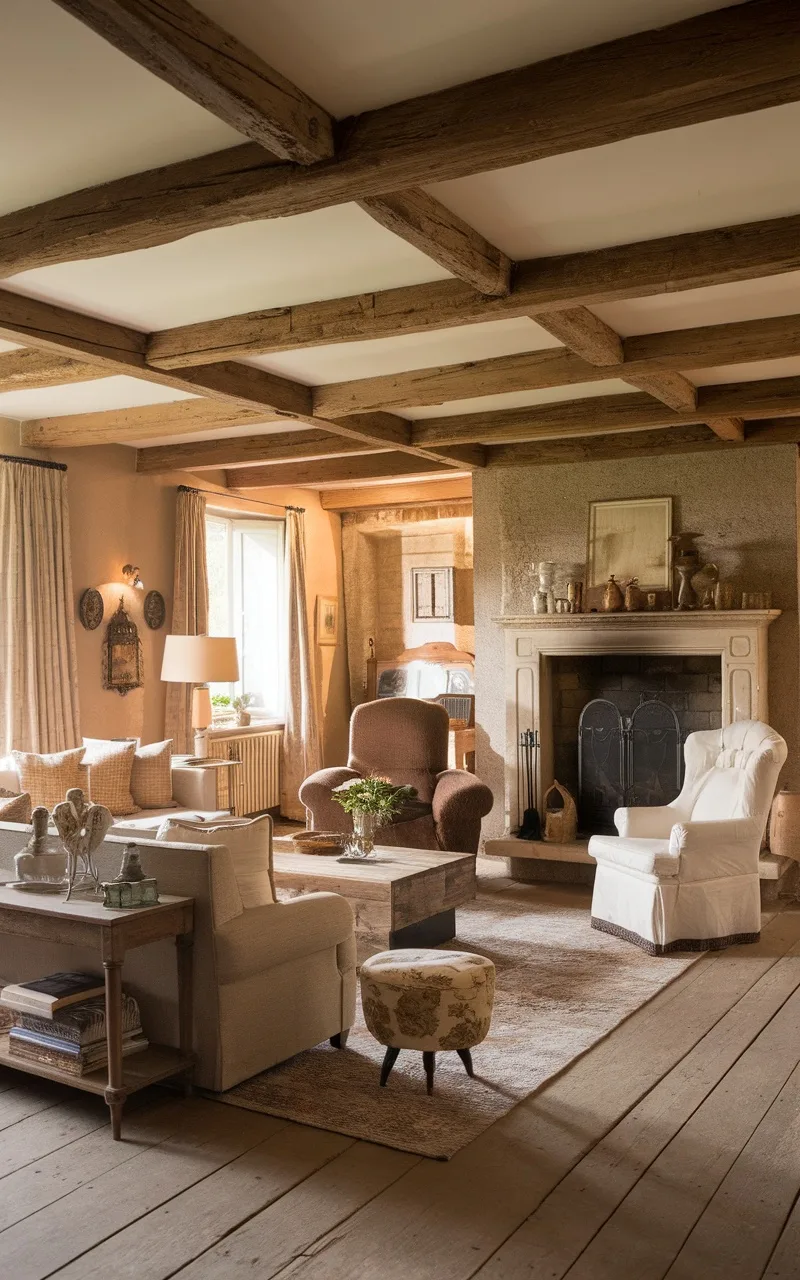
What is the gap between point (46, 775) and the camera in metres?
6.07

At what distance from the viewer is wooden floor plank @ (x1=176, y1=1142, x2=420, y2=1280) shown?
253 centimetres

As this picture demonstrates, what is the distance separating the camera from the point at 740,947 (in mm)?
5297

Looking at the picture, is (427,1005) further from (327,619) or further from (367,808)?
(327,619)

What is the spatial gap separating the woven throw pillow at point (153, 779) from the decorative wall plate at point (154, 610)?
1381 millimetres

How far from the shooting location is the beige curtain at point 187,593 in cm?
786

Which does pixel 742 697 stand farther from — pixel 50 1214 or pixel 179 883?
pixel 50 1214

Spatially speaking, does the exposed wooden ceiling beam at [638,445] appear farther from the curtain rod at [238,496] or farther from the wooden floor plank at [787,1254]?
the wooden floor plank at [787,1254]

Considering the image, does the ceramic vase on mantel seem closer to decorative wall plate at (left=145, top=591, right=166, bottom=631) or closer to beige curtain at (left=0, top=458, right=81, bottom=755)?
beige curtain at (left=0, top=458, right=81, bottom=755)

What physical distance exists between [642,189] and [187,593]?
5315mm

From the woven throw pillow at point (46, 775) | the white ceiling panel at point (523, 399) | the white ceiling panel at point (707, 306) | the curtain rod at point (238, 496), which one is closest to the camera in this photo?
the white ceiling panel at point (707, 306)

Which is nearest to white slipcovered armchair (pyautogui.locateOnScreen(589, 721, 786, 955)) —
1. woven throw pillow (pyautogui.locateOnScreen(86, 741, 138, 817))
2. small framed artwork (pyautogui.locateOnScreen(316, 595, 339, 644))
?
woven throw pillow (pyautogui.locateOnScreen(86, 741, 138, 817))

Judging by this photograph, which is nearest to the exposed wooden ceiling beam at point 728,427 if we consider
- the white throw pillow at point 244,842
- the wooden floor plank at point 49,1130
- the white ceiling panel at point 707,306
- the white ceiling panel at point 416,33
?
the white ceiling panel at point 707,306

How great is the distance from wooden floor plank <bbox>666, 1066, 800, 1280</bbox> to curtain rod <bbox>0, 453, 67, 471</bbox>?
5.34 meters

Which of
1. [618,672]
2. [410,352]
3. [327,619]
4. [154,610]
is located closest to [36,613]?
[154,610]
